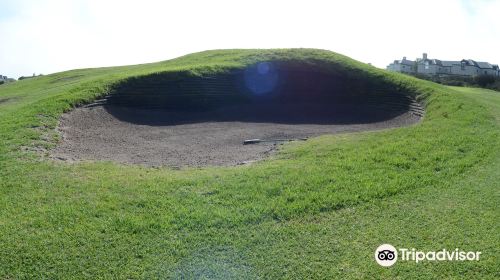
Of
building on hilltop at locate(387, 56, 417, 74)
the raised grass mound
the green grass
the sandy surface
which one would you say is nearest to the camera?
the green grass

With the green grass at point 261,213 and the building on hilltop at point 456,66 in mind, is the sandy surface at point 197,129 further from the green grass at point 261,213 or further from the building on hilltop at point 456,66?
the building on hilltop at point 456,66

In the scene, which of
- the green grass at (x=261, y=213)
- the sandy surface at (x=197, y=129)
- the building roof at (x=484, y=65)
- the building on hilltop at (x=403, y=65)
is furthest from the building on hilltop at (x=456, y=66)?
the green grass at (x=261, y=213)

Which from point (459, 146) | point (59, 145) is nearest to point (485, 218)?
point (459, 146)

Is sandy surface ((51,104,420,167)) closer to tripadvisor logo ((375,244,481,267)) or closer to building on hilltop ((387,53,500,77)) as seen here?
tripadvisor logo ((375,244,481,267))

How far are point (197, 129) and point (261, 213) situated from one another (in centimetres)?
777

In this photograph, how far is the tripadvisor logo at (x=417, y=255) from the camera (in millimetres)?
4422

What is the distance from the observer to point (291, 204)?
5.86m

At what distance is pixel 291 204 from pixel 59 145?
253 inches

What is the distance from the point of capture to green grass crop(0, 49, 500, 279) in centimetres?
438

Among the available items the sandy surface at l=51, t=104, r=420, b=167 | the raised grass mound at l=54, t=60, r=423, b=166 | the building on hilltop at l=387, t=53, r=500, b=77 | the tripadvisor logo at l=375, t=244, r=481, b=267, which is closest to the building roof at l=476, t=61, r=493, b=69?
the building on hilltop at l=387, t=53, r=500, b=77

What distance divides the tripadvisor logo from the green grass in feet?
0.30

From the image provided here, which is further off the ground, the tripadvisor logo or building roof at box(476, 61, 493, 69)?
building roof at box(476, 61, 493, 69)

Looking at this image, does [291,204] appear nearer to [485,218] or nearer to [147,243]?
[147,243]

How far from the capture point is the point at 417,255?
178 inches
